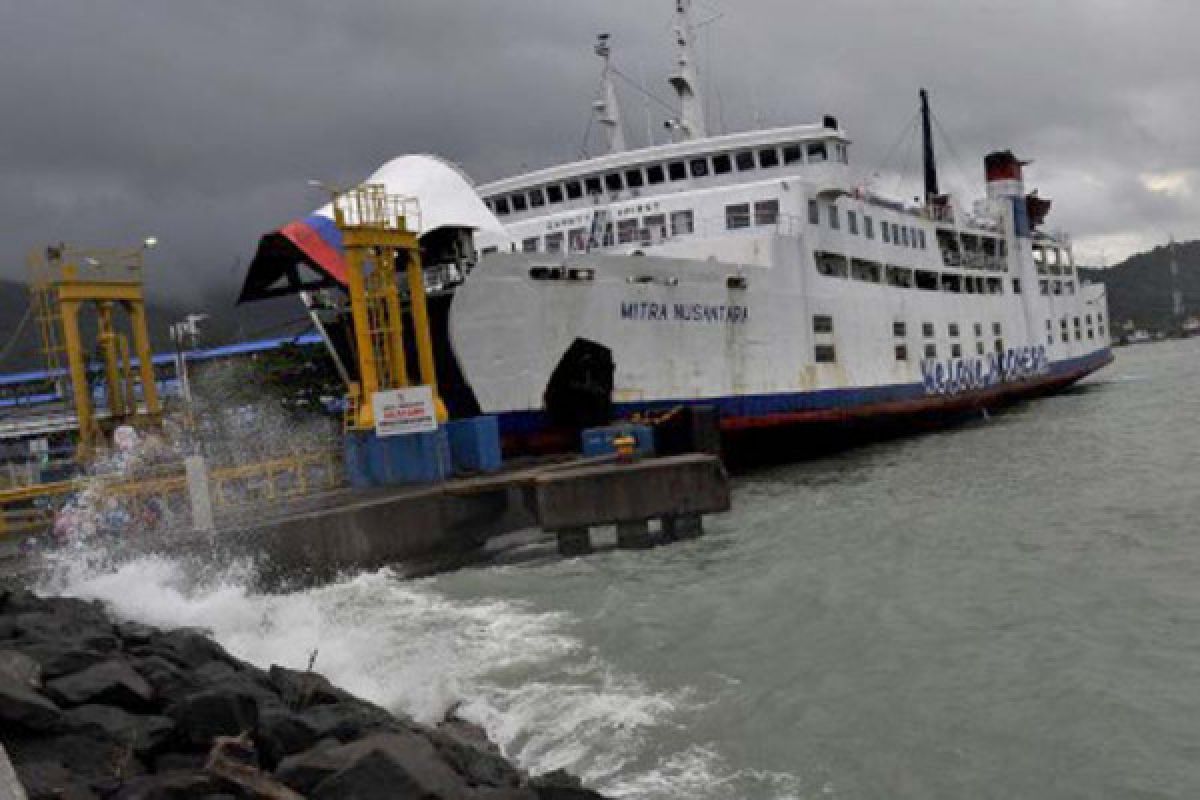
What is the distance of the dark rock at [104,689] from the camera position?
567cm

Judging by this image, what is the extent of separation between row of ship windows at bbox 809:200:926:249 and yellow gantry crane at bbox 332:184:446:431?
12668mm

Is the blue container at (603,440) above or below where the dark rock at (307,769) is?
above

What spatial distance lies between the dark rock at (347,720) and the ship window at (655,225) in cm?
1934

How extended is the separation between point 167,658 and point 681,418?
45.2 feet

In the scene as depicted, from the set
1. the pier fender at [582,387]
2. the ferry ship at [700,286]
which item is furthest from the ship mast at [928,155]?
the pier fender at [582,387]

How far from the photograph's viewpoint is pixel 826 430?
24953mm

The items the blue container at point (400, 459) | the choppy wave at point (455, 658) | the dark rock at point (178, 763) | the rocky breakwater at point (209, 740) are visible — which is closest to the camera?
the rocky breakwater at point (209, 740)

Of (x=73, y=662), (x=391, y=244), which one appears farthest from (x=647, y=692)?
(x=391, y=244)

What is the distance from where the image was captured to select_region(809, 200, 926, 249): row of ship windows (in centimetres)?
2553

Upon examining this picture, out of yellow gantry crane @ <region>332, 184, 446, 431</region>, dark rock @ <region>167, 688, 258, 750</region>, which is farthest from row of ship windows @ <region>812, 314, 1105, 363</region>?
dark rock @ <region>167, 688, 258, 750</region>

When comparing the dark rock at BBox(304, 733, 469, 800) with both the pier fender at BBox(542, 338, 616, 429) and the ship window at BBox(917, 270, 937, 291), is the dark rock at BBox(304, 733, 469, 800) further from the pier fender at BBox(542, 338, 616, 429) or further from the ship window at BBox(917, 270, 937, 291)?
the ship window at BBox(917, 270, 937, 291)

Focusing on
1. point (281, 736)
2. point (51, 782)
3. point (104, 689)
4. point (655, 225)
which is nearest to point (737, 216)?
point (655, 225)

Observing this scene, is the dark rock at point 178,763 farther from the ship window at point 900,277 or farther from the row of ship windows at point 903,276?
the ship window at point 900,277

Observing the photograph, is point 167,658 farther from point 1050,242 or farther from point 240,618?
point 1050,242
